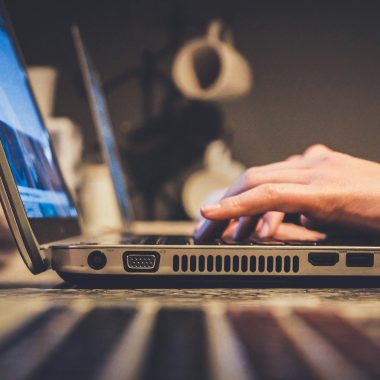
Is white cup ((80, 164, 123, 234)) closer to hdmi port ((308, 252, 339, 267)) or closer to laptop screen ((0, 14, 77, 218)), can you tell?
laptop screen ((0, 14, 77, 218))

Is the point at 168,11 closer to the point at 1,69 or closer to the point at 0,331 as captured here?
the point at 1,69

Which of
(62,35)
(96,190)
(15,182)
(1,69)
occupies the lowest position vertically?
(96,190)

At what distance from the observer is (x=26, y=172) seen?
2.36 ft

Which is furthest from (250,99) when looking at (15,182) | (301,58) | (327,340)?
(327,340)

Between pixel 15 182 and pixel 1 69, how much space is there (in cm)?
25

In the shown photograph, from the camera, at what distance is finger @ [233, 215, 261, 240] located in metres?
0.79

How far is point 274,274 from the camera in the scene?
620 millimetres

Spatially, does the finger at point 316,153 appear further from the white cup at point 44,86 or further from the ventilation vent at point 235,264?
the white cup at point 44,86

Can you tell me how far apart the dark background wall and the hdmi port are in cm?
205

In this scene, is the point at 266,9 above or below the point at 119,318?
above

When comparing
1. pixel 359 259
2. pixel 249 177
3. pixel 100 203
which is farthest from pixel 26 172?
pixel 100 203

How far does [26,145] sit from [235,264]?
37 cm

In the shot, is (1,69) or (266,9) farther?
(266,9)

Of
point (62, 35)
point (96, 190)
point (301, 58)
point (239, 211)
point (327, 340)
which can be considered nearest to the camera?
point (327, 340)
